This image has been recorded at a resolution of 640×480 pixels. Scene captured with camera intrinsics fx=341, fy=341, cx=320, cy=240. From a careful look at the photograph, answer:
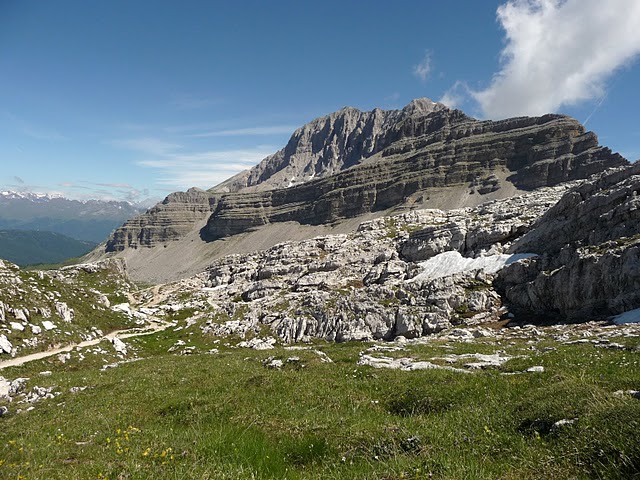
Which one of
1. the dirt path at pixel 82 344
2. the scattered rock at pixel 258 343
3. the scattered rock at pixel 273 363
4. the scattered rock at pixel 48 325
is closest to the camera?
the scattered rock at pixel 273 363

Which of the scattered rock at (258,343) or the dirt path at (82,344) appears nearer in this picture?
the dirt path at (82,344)

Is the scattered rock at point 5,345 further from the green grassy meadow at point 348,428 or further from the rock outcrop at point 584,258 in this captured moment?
the rock outcrop at point 584,258

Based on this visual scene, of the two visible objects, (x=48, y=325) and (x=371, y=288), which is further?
(x=371, y=288)

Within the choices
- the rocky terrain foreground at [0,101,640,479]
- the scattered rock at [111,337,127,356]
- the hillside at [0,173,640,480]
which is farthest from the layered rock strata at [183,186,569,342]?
the scattered rock at [111,337,127,356]

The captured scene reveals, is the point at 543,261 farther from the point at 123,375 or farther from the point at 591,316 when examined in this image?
the point at 123,375

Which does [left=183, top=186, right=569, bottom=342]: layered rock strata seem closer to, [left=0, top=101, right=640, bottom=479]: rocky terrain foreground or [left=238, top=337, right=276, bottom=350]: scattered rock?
[left=0, top=101, right=640, bottom=479]: rocky terrain foreground

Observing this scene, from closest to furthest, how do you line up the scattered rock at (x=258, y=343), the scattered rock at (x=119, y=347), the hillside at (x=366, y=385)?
the hillside at (x=366, y=385) → the scattered rock at (x=119, y=347) → the scattered rock at (x=258, y=343)

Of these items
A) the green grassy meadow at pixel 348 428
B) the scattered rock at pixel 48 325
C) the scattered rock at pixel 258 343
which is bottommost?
the scattered rock at pixel 258 343

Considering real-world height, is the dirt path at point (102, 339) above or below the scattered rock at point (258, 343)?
above

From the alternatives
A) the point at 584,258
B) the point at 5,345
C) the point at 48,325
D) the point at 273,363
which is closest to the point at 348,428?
the point at 273,363

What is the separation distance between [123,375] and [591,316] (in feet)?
184

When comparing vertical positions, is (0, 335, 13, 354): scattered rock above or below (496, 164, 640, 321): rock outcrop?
below

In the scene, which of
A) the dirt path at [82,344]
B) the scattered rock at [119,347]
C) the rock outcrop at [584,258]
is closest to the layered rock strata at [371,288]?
the rock outcrop at [584,258]

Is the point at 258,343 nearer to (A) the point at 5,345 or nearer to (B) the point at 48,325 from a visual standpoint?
(B) the point at 48,325
